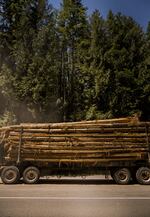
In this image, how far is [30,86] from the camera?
28734 mm

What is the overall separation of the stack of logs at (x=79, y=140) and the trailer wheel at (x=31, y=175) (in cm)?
50

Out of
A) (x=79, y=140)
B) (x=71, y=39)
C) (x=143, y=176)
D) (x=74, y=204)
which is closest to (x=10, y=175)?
(x=79, y=140)

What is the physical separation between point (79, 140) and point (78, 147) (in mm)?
303

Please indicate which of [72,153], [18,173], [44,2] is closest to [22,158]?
[18,173]

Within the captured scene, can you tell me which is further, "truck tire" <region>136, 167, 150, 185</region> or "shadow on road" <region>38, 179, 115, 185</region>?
"shadow on road" <region>38, 179, 115, 185</region>

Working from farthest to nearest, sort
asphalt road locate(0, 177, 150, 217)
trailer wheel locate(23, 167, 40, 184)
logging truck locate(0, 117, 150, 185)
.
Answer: logging truck locate(0, 117, 150, 185) < trailer wheel locate(23, 167, 40, 184) < asphalt road locate(0, 177, 150, 217)

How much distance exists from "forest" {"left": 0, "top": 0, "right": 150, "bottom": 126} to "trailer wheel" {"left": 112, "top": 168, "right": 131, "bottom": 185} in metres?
12.0

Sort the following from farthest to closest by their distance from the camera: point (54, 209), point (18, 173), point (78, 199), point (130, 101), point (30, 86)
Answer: point (130, 101)
point (30, 86)
point (18, 173)
point (78, 199)
point (54, 209)

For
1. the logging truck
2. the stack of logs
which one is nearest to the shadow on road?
the logging truck

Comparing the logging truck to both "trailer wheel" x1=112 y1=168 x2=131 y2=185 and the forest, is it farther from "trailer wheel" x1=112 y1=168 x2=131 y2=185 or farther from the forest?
the forest

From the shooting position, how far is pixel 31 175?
17516mm

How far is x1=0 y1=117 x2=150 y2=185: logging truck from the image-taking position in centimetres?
1772

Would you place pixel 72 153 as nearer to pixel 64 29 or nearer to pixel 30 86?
pixel 30 86

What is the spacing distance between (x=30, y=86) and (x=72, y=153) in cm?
1182
